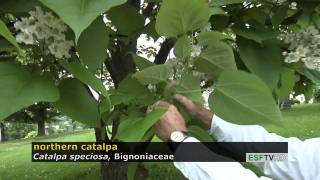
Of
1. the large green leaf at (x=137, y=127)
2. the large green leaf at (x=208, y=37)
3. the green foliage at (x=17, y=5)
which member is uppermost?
the green foliage at (x=17, y=5)

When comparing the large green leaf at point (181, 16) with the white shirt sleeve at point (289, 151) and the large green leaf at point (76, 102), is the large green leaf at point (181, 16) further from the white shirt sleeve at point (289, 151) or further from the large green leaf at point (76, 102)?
the white shirt sleeve at point (289, 151)

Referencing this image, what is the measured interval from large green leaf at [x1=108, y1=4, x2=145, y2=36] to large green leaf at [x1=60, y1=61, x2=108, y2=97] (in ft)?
1.02

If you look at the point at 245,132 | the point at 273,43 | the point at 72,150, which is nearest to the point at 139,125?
the point at 273,43

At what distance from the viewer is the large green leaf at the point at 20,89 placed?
943mm

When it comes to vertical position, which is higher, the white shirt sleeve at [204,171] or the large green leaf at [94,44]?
the large green leaf at [94,44]

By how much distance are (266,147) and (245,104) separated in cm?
114

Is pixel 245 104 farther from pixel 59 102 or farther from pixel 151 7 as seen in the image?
pixel 151 7

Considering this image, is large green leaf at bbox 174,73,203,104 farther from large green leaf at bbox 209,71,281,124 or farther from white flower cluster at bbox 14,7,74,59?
white flower cluster at bbox 14,7,74,59

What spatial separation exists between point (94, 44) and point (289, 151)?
1.33 m

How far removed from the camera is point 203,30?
3.97 feet

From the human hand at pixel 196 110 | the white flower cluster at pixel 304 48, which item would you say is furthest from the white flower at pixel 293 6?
the human hand at pixel 196 110

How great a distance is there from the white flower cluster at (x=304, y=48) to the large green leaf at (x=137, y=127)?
22.6 inches

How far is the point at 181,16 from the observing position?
1.06m

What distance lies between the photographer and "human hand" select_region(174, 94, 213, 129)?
1.24 m
